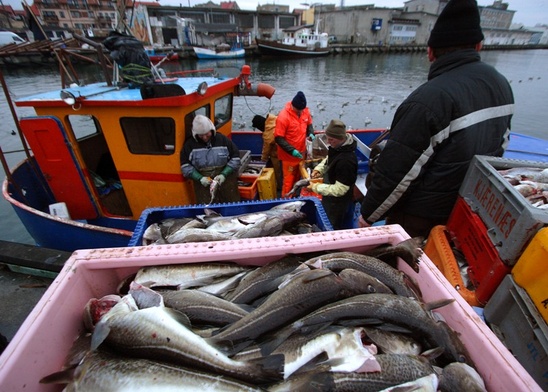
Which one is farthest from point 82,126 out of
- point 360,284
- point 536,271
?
point 536,271

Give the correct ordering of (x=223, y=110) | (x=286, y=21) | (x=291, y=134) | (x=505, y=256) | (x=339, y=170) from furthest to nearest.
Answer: (x=286, y=21), (x=223, y=110), (x=291, y=134), (x=339, y=170), (x=505, y=256)

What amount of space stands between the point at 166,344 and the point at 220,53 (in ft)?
170

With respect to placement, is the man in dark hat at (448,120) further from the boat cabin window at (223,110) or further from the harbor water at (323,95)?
Answer: the harbor water at (323,95)

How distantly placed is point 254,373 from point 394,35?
83.9 meters

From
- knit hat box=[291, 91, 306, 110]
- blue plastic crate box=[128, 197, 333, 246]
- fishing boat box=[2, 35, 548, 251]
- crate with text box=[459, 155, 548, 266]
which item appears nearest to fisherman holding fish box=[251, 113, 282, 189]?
knit hat box=[291, 91, 306, 110]

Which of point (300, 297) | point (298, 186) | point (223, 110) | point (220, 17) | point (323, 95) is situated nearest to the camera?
point (300, 297)

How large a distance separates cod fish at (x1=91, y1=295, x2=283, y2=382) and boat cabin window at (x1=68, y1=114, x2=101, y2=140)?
4359 millimetres

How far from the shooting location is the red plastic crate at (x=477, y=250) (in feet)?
6.26

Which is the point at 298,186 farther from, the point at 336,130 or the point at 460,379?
the point at 460,379

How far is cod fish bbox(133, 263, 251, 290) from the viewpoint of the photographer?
166 cm

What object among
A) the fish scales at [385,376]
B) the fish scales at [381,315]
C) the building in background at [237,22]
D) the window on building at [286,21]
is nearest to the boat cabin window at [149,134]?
the fish scales at [381,315]

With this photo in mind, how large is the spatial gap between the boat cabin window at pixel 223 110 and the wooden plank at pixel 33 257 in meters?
3.58

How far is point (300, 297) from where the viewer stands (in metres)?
1.54

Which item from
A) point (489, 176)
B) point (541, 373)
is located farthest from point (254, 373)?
point (489, 176)
